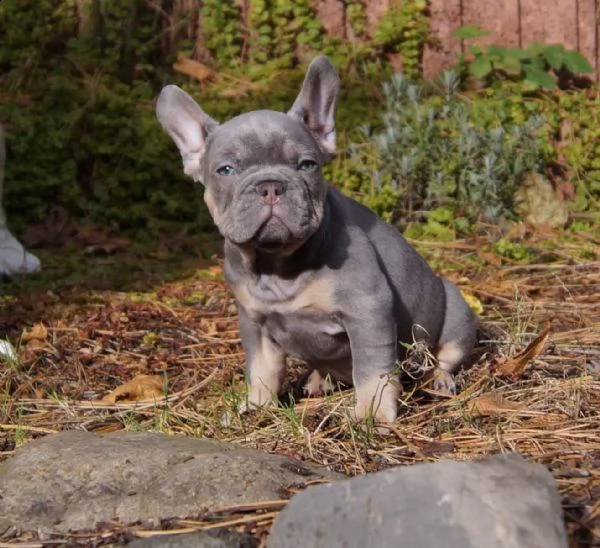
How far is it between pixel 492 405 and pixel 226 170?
1.32m

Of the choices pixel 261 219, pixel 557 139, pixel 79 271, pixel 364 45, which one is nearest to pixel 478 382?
pixel 261 219

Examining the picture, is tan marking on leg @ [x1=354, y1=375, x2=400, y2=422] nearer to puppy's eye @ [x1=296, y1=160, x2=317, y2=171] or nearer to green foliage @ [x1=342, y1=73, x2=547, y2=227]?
puppy's eye @ [x1=296, y1=160, x2=317, y2=171]

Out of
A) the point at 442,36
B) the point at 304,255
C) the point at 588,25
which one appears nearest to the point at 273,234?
the point at 304,255

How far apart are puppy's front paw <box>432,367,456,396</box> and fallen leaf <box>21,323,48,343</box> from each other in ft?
6.72

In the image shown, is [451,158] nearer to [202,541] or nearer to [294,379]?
[294,379]

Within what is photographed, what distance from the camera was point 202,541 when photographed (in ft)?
11.0

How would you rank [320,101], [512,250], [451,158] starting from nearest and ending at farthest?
1. [320,101]
2. [512,250]
3. [451,158]

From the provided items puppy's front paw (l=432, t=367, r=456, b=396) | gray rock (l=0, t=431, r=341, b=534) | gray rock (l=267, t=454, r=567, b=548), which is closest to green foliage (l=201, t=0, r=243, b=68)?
puppy's front paw (l=432, t=367, r=456, b=396)

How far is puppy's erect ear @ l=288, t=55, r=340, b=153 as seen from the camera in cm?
461

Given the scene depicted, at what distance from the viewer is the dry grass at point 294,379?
4082mm

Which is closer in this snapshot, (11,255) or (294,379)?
(294,379)

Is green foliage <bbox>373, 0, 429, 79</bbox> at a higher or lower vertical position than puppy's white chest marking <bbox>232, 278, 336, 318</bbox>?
lower

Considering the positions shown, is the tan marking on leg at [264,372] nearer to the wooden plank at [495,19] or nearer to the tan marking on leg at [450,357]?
the tan marking on leg at [450,357]

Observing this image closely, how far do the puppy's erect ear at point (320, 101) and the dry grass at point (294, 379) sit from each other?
3.40ft
